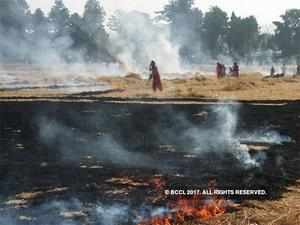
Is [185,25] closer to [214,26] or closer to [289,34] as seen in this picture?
[214,26]

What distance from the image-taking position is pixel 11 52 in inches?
2149

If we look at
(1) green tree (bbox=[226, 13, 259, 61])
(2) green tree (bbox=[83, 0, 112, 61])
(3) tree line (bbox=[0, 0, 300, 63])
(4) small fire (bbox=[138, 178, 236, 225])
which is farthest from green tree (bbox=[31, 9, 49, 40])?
(4) small fire (bbox=[138, 178, 236, 225])

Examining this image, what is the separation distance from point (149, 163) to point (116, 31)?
178 feet

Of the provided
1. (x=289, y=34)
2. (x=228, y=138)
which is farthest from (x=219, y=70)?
(x=289, y=34)

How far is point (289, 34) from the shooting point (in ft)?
215

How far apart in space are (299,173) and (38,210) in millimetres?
5281

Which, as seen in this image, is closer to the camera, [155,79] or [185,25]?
[155,79]

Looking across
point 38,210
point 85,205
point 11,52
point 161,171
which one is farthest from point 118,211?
point 11,52

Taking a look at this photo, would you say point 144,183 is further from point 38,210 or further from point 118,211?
point 38,210

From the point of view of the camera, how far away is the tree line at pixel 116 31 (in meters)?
52.3

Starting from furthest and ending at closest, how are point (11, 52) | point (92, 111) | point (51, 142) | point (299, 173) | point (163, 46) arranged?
point (163, 46) < point (11, 52) < point (92, 111) < point (51, 142) < point (299, 173)

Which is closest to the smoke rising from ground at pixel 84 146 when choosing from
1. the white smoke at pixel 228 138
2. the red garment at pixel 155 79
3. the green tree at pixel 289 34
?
the white smoke at pixel 228 138

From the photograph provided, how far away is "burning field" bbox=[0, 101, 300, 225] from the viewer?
7160mm

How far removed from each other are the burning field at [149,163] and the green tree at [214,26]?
55.7 meters
